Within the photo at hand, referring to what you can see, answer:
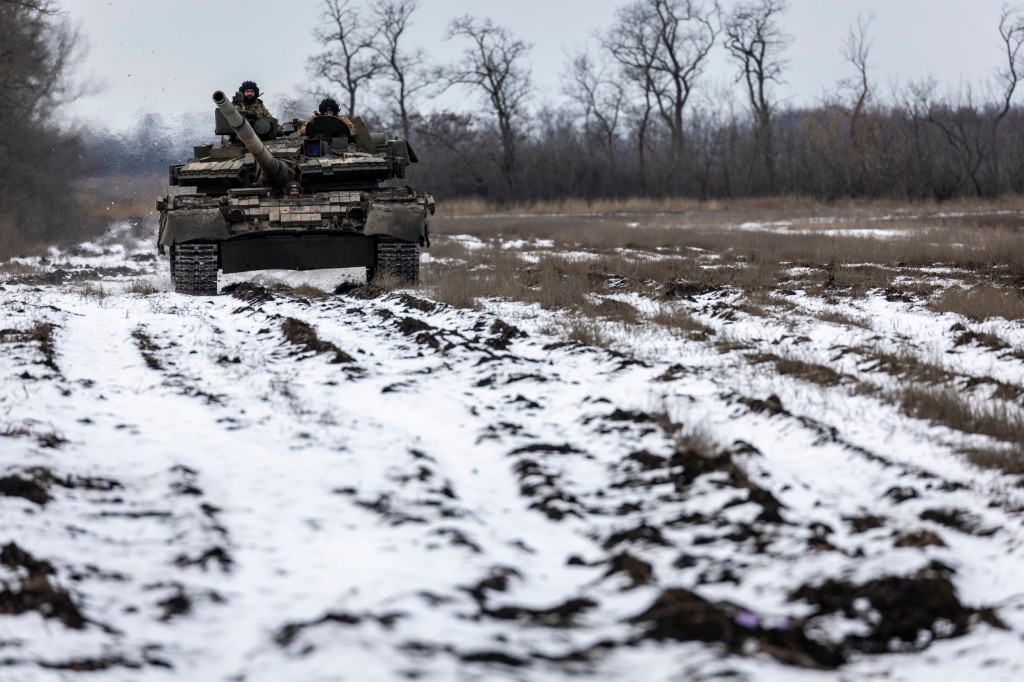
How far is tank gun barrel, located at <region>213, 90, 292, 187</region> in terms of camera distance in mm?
11516

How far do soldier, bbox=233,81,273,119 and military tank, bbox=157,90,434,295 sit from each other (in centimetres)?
56

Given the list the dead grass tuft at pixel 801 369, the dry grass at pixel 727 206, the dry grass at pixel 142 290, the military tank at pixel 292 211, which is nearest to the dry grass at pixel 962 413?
the dead grass tuft at pixel 801 369

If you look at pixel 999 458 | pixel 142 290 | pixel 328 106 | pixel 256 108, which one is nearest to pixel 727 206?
pixel 328 106

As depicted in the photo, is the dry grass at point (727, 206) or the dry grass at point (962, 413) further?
the dry grass at point (727, 206)

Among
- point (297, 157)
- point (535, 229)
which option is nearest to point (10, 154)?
point (535, 229)

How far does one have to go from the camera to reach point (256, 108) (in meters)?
14.9

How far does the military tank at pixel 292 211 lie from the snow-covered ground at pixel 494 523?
5828 mm

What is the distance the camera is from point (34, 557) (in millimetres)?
3584

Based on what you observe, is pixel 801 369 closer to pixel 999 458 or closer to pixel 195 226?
pixel 999 458

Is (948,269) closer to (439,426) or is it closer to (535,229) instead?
(439,426)

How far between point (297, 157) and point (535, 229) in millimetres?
14873

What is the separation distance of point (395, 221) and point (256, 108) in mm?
3021

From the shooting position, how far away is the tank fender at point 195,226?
12680mm

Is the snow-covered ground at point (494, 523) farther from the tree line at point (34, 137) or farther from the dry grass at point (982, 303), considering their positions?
the tree line at point (34, 137)
